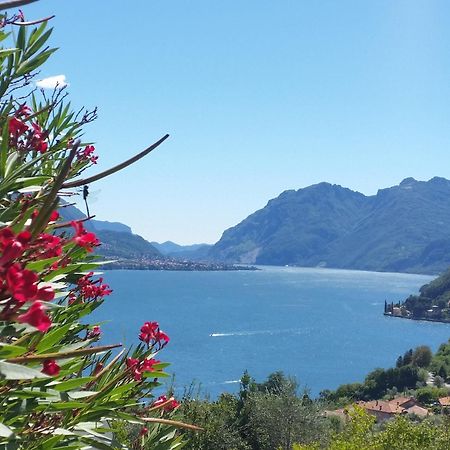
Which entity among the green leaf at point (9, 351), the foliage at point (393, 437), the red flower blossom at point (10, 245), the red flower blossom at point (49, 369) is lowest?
the foliage at point (393, 437)

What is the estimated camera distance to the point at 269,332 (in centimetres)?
9488

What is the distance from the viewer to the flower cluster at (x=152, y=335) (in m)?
2.79

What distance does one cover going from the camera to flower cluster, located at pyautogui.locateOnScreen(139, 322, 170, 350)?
279cm

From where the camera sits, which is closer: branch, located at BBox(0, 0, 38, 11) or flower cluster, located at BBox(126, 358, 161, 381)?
branch, located at BBox(0, 0, 38, 11)

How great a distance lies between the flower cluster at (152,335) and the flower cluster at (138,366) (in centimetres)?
16

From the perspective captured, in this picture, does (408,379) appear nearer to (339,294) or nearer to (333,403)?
(333,403)

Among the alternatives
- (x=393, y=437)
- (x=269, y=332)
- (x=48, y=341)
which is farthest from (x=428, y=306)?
(x=48, y=341)

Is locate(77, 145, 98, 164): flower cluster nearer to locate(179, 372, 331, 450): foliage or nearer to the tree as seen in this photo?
locate(179, 372, 331, 450): foliage

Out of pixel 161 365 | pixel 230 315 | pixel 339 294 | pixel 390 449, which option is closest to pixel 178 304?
pixel 230 315

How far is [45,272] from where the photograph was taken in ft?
5.58

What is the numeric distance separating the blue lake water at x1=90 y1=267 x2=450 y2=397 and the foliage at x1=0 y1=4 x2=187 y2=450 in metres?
52.5

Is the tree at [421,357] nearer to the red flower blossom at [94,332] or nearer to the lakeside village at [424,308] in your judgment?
the lakeside village at [424,308]

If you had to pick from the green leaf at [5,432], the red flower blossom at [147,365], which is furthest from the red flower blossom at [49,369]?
the red flower blossom at [147,365]

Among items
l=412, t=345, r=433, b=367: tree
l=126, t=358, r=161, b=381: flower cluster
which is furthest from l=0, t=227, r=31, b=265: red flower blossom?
l=412, t=345, r=433, b=367: tree
